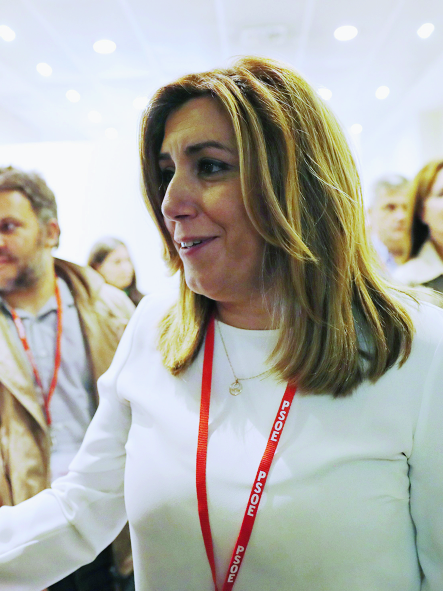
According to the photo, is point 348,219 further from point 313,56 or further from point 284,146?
point 313,56

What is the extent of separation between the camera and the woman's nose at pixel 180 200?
0.96 meters

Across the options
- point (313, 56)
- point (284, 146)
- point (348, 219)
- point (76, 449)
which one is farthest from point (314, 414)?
point (313, 56)

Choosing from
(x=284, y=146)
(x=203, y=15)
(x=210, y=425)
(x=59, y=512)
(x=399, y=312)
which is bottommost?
(x=59, y=512)

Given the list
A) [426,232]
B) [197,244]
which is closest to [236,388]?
[197,244]

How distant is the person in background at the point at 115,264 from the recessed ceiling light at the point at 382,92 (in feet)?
3.37

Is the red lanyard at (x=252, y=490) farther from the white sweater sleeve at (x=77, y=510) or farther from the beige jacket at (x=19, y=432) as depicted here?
the beige jacket at (x=19, y=432)

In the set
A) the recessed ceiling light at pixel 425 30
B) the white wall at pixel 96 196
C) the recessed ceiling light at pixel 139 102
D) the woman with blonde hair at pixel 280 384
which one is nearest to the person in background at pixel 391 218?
the recessed ceiling light at pixel 425 30

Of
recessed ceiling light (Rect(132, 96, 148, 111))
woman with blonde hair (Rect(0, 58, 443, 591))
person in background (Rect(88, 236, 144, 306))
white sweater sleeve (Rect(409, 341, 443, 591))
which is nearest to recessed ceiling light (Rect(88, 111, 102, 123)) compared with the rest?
recessed ceiling light (Rect(132, 96, 148, 111))

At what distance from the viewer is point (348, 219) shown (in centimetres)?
99

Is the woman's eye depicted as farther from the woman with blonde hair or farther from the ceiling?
the ceiling

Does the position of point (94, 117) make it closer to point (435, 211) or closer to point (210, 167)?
point (210, 167)

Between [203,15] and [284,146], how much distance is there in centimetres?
75

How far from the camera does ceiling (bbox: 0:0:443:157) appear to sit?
4.55 ft

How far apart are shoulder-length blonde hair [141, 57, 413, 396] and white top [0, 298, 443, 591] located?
58 mm
